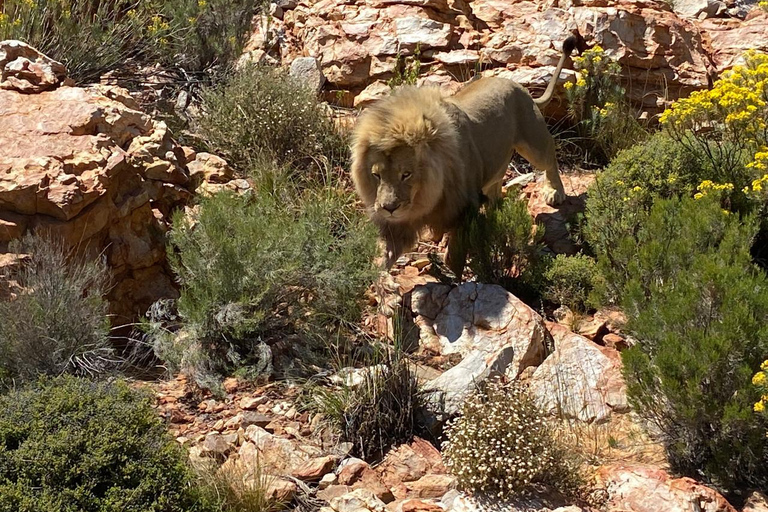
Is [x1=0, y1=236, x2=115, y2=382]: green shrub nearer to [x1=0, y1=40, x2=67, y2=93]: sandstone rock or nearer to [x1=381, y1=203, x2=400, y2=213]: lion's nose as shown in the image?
[x1=0, y1=40, x2=67, y2=93]: sandstone rock

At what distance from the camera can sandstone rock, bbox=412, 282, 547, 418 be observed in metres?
5.94

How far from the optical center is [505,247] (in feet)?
24.3

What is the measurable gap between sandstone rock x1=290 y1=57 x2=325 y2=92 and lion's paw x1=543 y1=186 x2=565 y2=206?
10.1ft

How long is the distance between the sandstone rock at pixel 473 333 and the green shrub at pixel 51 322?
2.37 meters

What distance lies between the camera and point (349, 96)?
423 inches

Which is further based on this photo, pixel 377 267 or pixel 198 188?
pixel 198 188

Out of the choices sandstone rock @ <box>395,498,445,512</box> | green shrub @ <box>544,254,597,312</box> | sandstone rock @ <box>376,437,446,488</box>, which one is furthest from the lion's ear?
sandstone rock @ <box>395,498,445,512</box>

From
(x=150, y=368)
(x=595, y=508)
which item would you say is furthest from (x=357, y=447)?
(x=150, y=368)

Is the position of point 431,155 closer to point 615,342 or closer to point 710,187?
point 615,342

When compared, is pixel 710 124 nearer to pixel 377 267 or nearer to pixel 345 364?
pixel 377 267

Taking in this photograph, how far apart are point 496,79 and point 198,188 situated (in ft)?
10.00

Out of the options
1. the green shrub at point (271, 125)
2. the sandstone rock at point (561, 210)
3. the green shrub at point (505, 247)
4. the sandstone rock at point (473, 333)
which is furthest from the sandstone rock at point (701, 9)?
the sandstone rock at point (473, 333)

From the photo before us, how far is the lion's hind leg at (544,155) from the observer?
888 cm

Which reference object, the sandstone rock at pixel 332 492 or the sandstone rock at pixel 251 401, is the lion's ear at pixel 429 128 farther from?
the sandstone rock at pixel 332 492
